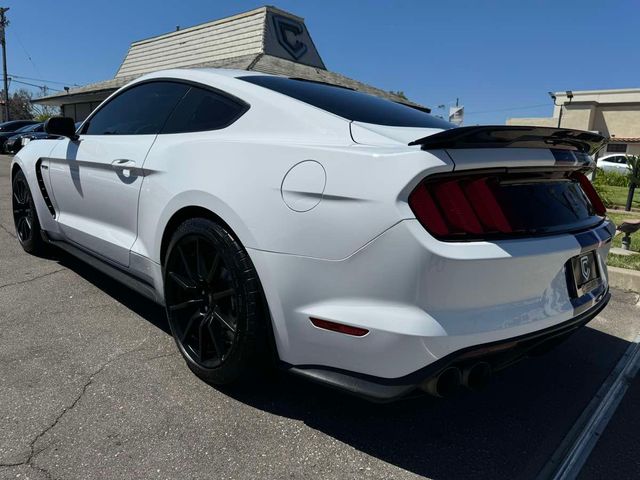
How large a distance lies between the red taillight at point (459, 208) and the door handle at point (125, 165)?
70.9 inches

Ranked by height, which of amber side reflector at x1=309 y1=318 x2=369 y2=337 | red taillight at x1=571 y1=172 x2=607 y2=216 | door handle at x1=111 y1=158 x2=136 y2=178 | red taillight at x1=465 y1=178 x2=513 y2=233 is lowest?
amber side reflector at x1=309 y1=318 x2=369 y2=337

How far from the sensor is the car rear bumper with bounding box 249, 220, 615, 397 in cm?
178

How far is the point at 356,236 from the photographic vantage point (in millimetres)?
1845

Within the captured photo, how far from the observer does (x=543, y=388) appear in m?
2.81

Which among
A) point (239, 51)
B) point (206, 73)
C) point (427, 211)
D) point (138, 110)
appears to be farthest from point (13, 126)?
point (427, 211)

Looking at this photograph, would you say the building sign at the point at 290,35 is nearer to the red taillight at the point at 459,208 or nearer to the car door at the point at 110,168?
the car door at the point at 110,168

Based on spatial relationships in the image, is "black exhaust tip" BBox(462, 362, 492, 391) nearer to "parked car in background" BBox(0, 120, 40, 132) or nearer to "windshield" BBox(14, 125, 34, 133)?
"windshield" BBox(14, 125, 34, 133)

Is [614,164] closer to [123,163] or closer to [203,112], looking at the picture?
[203,112]

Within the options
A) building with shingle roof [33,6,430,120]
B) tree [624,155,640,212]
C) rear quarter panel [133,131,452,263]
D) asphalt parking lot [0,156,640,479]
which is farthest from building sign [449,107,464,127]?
rear quarter panel [133,131,452,263]

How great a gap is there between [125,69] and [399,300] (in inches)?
1119

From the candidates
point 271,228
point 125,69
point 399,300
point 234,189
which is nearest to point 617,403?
point 399,300

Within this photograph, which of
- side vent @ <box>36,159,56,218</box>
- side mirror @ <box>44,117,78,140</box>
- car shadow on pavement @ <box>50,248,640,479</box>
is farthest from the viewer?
side vent @ <box>36,159,56,218</box>

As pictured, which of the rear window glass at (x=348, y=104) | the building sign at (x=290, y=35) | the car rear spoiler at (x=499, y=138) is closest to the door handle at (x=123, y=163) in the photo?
the rear window glass at (x=348, y=104)

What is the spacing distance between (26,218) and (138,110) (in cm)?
215
